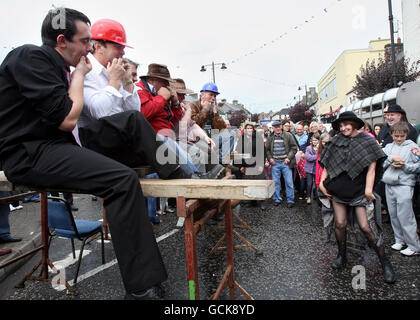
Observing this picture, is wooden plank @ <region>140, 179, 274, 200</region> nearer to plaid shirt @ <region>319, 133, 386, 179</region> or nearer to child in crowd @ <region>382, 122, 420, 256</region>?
plaid shirt @ <region>319, 133, 386, 179</region>

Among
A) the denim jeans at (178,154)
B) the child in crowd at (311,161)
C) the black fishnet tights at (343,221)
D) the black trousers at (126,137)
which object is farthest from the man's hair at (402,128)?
the black trousers at (126,137)

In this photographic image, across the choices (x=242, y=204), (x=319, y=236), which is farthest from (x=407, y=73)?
(x=319, y=236)

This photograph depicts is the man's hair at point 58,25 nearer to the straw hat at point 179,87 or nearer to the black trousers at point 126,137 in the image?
the black trousers at point 126,137

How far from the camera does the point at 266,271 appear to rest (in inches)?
147

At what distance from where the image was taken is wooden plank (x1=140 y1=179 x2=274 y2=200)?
6.37ft

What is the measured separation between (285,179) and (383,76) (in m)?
16.0

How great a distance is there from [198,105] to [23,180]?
3170 mm

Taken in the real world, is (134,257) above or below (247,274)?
above

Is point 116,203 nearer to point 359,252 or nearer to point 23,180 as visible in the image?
point 23,180

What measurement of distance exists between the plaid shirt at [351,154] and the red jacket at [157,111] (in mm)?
2210

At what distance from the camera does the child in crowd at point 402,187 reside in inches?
161

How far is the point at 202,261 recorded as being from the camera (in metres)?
4.13

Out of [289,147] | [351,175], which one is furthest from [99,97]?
[289,147]

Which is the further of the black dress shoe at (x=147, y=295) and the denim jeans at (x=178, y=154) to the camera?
the denim jeans at (x=178, y=154)
